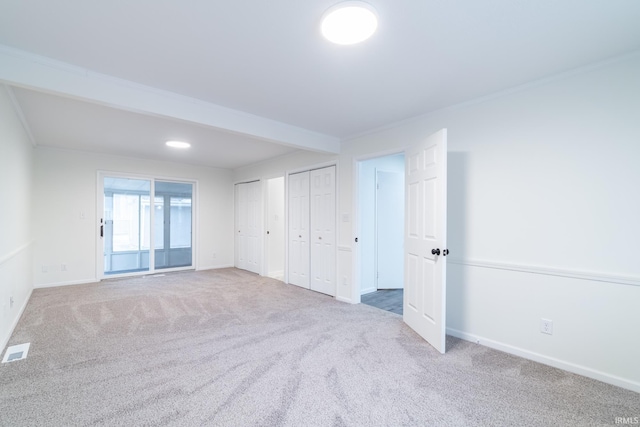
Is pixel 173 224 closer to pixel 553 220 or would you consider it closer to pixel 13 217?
pixel 13 217

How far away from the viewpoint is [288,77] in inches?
95.3

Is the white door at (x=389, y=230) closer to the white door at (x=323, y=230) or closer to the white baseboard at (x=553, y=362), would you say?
the white door at (x=323, y=230)

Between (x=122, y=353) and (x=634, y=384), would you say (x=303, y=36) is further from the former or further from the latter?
(x=634, y=384)

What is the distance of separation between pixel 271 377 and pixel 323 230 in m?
2.67

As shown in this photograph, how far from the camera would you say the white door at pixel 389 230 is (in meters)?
4.88

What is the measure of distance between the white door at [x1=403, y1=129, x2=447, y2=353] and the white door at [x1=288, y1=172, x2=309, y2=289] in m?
2.03

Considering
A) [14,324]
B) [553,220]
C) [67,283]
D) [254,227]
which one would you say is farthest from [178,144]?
[553,220]

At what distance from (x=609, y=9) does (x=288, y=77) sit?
2.07 metres

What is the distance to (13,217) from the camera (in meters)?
3.11

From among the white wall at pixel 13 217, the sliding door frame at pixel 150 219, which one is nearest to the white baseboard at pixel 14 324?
the white wall at pixel 13 217

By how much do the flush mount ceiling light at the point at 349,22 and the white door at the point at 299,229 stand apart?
3.13 metres

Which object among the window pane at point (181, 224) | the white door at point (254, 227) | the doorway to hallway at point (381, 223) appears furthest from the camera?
the window pane at point (181, 224)

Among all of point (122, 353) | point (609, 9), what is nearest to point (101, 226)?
point (122, 353)

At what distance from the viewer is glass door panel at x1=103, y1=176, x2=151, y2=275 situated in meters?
5.80
